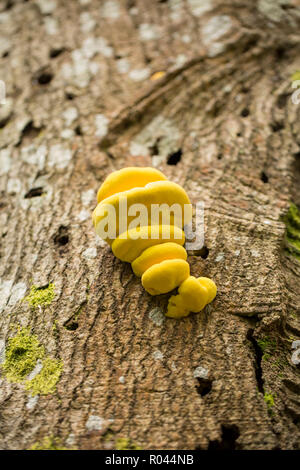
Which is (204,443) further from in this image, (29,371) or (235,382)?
(29,371)

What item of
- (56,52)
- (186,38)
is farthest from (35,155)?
(186,38)

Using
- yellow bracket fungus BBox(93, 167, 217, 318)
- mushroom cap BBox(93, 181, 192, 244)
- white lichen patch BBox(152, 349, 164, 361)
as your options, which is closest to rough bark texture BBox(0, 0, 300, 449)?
white lichen patch BBox(152, 349, 164, 361)

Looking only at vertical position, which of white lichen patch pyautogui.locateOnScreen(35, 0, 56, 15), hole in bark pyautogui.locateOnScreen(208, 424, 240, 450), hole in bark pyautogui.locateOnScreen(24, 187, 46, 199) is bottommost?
hole in bark pyautogui.locateOnScreen(208, 424, 240, 450)

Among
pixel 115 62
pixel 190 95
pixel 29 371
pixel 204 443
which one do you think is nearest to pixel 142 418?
pixel 204 443

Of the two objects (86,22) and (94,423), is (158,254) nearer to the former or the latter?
(94,423)

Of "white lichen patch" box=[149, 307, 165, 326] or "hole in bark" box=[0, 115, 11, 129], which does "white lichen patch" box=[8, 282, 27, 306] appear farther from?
"hole in bark" box=[0, 115, 11, 129]

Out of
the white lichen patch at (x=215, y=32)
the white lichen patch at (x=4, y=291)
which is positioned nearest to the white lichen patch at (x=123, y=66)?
the white lichen patch at (x=215, y=32)

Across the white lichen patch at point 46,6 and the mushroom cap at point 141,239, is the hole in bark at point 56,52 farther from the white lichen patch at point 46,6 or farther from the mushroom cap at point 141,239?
the mushroom cap at point 141,239
